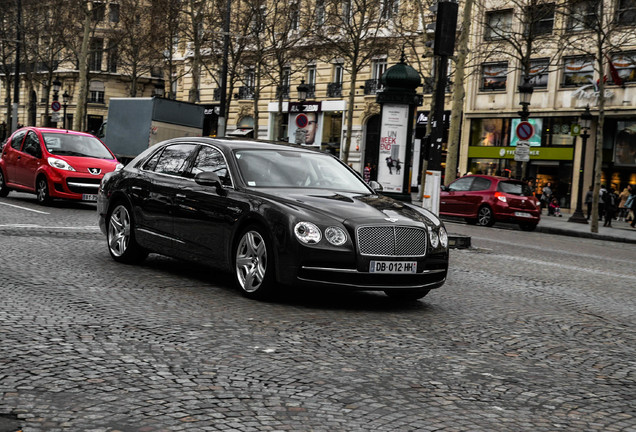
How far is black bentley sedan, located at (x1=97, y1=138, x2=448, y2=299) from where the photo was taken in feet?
22.3

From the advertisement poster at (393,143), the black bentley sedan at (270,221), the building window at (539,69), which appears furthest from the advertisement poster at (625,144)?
the black bentley sedan at (270,221)

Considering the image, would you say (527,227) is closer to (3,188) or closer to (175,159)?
(3,188)

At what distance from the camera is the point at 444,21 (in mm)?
13094

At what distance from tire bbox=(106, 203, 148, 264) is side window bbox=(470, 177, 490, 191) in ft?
55.5

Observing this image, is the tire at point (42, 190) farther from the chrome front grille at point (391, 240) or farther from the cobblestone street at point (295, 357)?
the chrome front grille at point (391, 240)

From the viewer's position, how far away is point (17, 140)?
1877cm

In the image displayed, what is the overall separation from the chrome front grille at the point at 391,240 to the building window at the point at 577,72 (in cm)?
3225

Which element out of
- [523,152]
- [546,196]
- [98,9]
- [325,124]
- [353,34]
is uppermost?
[98,9]

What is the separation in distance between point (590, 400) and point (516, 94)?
122ft

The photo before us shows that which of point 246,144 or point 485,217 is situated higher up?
point 246,144

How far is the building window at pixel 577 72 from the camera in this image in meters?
37.2

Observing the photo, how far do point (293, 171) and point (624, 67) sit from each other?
3166 centimetres

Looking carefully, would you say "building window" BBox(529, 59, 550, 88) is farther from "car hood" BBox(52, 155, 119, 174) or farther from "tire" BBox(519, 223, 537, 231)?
"car hood" BBox(52, 155, 119, 174)

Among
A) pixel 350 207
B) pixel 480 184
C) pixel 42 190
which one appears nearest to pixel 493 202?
pixel 480 184
